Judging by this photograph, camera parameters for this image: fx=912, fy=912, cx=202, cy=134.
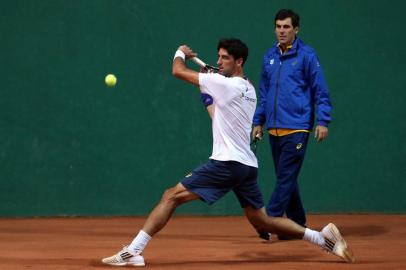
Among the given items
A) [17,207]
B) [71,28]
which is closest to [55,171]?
[17,207]

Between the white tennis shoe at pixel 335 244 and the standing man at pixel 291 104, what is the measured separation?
1146 mm

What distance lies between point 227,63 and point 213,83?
27cm

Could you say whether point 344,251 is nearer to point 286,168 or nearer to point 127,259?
point 286,168

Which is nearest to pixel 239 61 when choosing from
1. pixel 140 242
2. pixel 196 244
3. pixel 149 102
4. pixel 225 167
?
pixel 225 167

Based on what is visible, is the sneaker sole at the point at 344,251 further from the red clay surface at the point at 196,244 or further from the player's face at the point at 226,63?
the player's face at the point at 226,63

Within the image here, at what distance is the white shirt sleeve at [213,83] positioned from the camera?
6.70 m

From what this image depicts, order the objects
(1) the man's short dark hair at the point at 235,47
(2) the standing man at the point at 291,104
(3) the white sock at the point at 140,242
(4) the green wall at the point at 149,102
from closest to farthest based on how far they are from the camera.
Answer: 1. (3) the white sock at the point at 140,242
2. (1) the man's short dark hair at the point at 235,47
3. (2) the standing man at the point at 291,104
4. (4) the green wall at the point at 149,102

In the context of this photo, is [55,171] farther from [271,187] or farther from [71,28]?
[271,187]

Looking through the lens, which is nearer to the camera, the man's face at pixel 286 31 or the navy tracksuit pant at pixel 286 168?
the navy tracksuit pant at pixel 286 168

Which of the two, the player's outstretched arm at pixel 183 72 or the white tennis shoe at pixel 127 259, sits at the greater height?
the player's outstretched arm at pixel 183 72

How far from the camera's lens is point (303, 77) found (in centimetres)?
827

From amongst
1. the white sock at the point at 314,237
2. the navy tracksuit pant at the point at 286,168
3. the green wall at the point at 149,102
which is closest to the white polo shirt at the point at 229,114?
the white sock at the point at 314,237

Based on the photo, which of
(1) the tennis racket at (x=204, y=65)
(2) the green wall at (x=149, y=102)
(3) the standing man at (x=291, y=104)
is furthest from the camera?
(2) the green wall at (x=149, y=102)

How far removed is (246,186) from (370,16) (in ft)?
14.2
